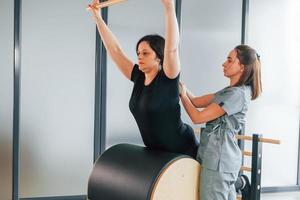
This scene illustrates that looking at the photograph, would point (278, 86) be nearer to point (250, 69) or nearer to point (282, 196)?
point (282, 196)

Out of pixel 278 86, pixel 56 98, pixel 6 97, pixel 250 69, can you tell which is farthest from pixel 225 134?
pixel 278 86

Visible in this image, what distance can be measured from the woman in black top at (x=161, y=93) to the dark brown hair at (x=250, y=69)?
0.40 m

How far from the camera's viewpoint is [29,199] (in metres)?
3.58

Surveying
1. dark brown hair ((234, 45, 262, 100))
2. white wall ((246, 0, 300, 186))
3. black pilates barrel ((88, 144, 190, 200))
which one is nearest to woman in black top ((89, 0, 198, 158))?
black pilates barrel ((88, 144, 190, 200))

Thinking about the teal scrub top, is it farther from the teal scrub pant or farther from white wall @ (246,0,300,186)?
white wall @ (246,0,300,186)

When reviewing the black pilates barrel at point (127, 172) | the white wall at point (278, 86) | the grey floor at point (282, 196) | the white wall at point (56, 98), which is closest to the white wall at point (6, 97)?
the white wall at point (56, 98)

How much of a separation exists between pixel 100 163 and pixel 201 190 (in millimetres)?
531

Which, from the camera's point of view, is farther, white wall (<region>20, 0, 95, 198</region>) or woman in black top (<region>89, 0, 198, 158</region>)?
white wall (<region>20, 0, 95, 198</region>)

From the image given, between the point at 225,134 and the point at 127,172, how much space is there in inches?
20.7

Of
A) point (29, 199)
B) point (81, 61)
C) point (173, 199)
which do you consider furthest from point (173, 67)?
point (29, 199)

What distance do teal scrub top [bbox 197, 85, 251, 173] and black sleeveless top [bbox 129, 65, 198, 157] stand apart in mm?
106

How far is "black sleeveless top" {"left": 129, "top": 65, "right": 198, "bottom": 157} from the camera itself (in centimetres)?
184

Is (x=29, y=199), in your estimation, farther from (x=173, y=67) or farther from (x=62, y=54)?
(x=173, y=67)

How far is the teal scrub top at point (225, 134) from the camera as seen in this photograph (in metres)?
1.98
